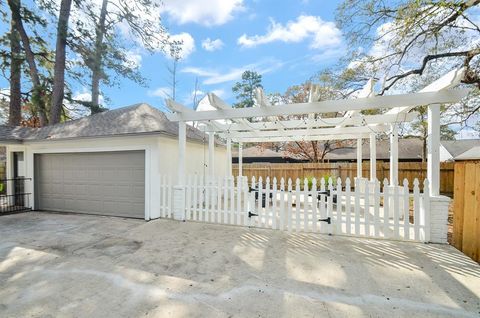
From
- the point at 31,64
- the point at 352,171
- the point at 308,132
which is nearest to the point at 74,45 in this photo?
the point at 31,64

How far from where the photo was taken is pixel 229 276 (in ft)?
10.1

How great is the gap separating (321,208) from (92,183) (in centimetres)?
647

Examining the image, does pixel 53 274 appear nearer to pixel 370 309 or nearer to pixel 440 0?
pixel 370 309

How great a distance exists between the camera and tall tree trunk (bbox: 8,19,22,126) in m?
10.8

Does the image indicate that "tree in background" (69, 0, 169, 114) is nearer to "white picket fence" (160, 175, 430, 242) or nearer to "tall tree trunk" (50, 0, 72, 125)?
"tall tree trunk" (50, 0, 72, 125)

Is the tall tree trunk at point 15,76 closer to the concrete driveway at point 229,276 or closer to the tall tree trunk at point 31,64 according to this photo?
the tall tree trunk at point 31,64

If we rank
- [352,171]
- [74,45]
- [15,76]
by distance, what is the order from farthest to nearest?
[352,171] < [74,45] < [15,76]

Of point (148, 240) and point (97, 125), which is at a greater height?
point (97, 125)

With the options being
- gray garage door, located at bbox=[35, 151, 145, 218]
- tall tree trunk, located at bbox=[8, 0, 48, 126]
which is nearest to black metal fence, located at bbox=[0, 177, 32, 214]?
gray garage door, located at bbox=[35, 151, 145, 218]

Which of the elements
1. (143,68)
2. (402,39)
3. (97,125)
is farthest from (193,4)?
(402,39)

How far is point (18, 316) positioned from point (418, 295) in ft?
13.6

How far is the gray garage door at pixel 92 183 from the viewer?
653cm

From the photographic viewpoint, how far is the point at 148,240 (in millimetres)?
4562

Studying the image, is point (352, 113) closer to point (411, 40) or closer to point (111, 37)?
point (411, 40)
